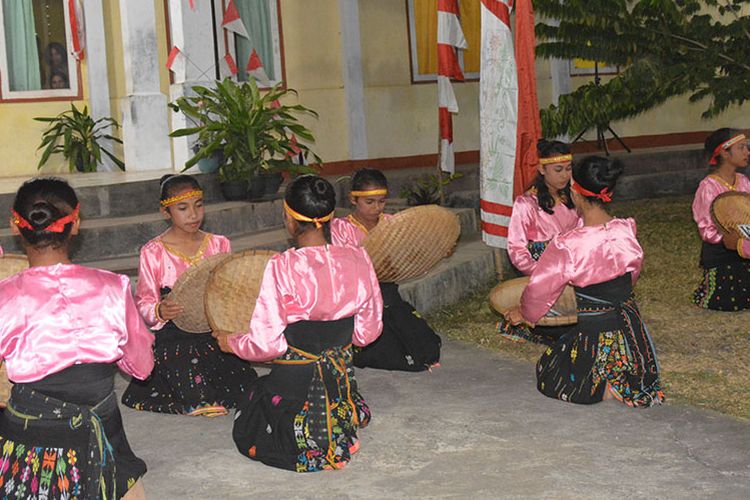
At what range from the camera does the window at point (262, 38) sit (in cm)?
1230

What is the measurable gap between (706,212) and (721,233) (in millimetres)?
281

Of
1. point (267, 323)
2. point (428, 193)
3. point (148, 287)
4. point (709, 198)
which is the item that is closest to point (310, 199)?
point (267, 323)

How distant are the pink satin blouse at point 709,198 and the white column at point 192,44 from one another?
15.6 feet

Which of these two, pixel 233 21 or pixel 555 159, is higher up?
pixel 233 21

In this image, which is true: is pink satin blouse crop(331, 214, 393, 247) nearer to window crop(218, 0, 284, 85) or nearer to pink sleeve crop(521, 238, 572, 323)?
pink sleeve crop(521, 238, 572, 323)

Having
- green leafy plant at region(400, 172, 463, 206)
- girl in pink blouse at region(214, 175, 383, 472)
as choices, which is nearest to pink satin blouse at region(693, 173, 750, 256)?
green leafy plant at region(400, 172, 463, 206)

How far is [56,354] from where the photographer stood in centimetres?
364

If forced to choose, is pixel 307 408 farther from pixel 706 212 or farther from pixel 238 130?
pixel 238 130

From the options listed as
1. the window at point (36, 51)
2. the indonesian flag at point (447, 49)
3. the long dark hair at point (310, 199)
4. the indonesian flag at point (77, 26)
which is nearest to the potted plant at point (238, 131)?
the indonesian flag at point (447, 49)

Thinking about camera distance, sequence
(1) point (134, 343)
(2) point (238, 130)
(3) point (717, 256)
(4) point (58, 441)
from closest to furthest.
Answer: (4) point (58, 441)
(1) point (134, 343)
(3) point (717, 256)
(2) point (238, 130)

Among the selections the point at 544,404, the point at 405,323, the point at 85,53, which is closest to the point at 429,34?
the point at 85,53

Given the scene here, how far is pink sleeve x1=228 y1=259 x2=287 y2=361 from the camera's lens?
15.0ft

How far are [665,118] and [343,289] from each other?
12371 mm

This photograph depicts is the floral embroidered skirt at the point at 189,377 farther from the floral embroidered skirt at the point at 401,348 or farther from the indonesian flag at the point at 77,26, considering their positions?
the indonesian flag at the point at 77,26
